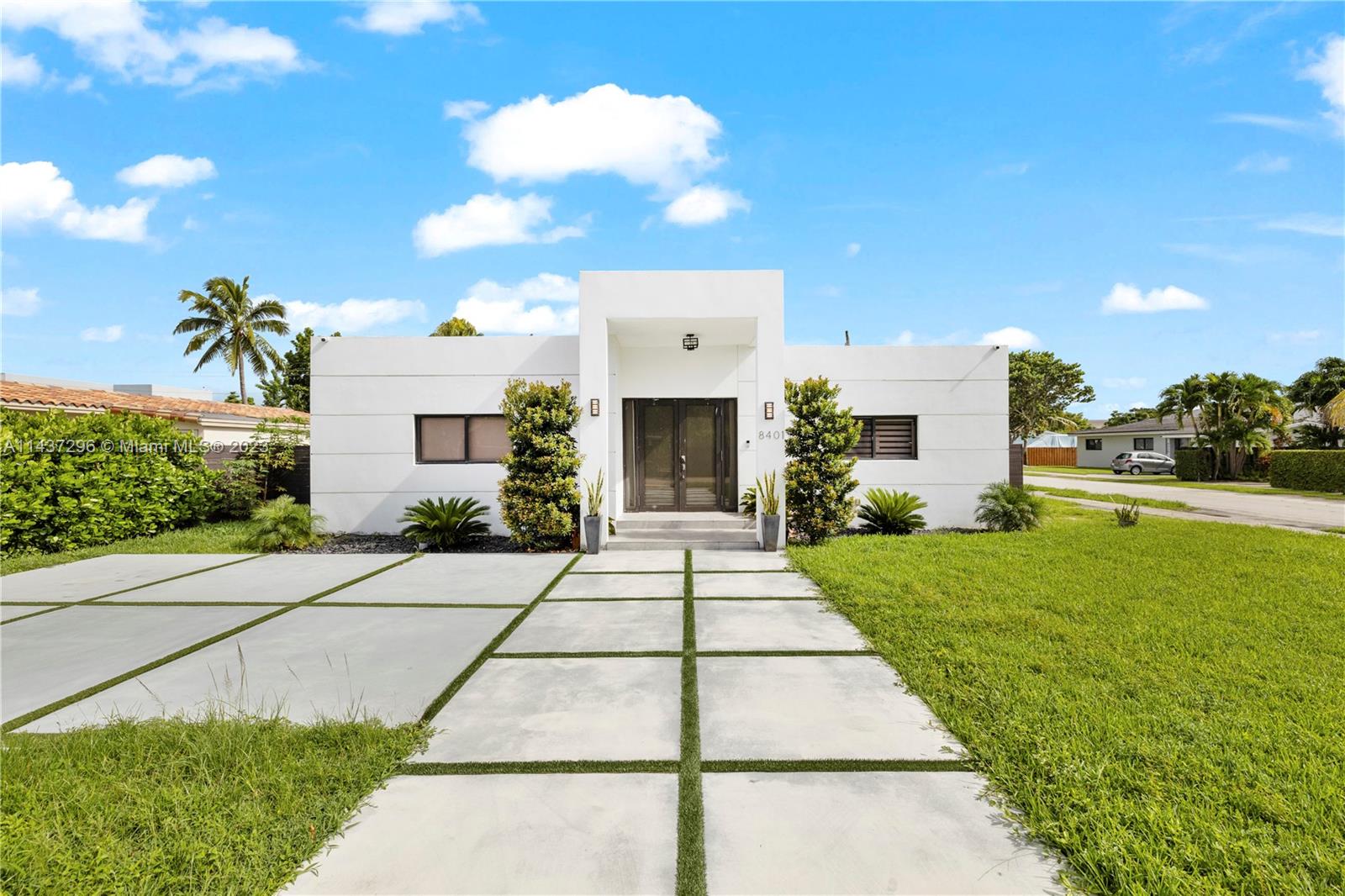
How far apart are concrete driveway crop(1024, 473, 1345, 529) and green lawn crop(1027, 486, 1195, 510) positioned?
1.53 feet

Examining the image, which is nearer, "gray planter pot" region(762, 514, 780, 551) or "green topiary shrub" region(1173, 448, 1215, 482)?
"gray planter pot" region(762, 514, 780, 551)

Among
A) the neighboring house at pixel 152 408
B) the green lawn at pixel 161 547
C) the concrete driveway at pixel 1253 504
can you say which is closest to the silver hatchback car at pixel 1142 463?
the concrete driveway at pixel 1253 504

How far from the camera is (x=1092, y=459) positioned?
3856 cm

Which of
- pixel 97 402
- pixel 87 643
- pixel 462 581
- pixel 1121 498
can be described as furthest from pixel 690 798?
pixel 1121 498

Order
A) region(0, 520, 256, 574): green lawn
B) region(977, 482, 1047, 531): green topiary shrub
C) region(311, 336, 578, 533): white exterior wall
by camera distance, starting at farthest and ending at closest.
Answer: region(311, 336, 578, 533): white exterior wall, region(977, 482, 1047, 531): green topiary shrub, region(0, 520, 256, 574): green lawn

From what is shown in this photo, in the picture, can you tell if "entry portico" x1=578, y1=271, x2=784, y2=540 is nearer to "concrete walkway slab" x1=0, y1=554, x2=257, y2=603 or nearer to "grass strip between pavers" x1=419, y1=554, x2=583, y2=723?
"grass strip between pavers" x1=419, y1=554, x2=583, y2=723

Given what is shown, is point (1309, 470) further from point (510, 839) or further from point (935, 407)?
point (510, 839)

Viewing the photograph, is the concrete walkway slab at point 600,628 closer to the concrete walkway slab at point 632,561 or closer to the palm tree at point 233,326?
the concrete walkway slab at point 632,561

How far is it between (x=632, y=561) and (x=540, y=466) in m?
1.92

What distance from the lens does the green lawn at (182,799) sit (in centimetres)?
191

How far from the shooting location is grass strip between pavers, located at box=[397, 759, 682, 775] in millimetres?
2598

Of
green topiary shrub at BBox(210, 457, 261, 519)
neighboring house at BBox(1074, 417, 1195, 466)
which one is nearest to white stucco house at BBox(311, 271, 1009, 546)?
green topiary shrub at BBox(210, 457, 261, 519)

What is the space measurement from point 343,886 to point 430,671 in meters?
2.07

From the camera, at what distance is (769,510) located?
840cm
